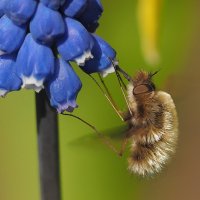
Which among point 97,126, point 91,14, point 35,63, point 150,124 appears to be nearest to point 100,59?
point 91,14

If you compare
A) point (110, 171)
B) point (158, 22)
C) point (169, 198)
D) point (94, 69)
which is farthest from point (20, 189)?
point (94, 69)

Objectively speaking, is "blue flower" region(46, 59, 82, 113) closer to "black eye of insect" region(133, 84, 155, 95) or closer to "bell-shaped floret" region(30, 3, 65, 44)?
"bell-shaped floret" region(30, 3, 65, 44)

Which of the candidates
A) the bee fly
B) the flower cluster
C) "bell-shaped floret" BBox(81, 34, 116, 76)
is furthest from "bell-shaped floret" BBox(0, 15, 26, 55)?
the bee fly

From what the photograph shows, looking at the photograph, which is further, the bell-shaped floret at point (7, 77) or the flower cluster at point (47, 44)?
the bell-shaped floret at point (7, 77)

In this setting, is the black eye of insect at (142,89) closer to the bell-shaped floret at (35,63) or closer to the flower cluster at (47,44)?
the flower cluster at (47,44)

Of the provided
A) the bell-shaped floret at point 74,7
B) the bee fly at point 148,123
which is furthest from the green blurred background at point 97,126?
the bell-shaped floret at point 74,7

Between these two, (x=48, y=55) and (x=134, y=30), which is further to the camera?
(x=134, y=30)

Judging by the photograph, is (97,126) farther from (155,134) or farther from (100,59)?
(100,59)

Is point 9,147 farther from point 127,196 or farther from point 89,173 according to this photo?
point 127,196
